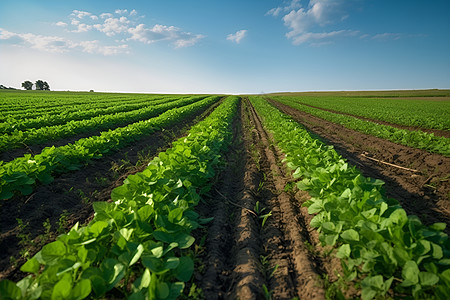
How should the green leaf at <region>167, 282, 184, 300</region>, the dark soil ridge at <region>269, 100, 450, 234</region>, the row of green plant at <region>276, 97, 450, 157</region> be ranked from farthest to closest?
Result: the row of green plant at <region>276, 97, 450, 157</region> < the dark soil ridge at <region>269, 100, 450, 234</region> < the green leaf at <region>167, 282, 184, 300</region>

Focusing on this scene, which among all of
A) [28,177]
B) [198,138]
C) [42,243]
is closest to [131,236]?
[42,243]

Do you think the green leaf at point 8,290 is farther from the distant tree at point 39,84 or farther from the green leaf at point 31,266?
the distant tree at point 39,84

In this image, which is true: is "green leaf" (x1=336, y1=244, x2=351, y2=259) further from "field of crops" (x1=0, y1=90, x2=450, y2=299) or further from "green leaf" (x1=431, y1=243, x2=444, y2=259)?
"green leaf" (x1=431, y1=243, x2=444, y2=259)

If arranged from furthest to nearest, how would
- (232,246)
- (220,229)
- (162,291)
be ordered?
(220,229) → (232,246) → (162,291)

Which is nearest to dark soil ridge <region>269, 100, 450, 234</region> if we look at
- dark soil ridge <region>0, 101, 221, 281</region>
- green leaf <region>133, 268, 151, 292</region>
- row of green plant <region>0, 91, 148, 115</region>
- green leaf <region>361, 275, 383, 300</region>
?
green leaf <region>361, 275, 383, 300</region>

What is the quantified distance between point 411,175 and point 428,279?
18.6ft

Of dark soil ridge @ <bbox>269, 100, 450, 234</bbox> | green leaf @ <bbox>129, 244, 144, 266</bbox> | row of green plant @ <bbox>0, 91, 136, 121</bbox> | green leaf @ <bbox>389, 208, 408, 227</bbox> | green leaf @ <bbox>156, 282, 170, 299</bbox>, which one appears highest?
row of green plant @ <bbox>0, 91, 136, 121</bbox>

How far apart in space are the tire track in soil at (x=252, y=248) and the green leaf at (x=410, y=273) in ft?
2.58

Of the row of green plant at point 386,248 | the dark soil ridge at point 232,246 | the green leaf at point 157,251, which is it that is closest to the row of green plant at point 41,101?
the dark soil ridge at point 232,246

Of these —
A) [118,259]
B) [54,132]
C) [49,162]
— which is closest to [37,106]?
[54,132]

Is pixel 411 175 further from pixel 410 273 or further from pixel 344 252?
pixel 410 273

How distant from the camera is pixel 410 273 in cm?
200

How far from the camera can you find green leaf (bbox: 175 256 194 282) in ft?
7.11

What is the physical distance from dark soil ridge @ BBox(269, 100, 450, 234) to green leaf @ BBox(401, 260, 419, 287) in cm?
264
